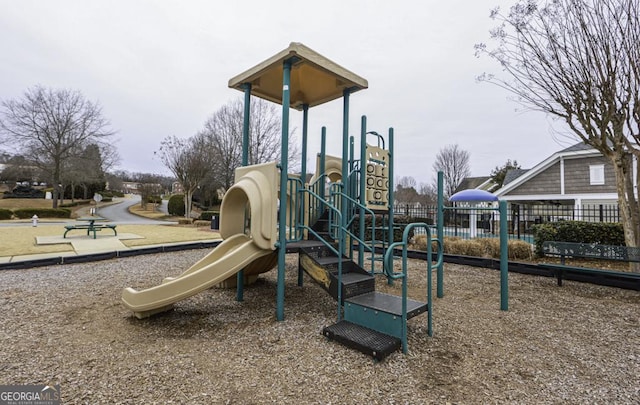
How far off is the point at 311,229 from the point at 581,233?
7.45 meters

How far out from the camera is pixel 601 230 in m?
7.57

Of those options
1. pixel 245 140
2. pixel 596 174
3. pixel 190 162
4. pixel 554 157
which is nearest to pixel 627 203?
pixel 245 140

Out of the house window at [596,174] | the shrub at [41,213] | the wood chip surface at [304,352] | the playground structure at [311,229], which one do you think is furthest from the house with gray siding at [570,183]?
the shrub at [41,213]

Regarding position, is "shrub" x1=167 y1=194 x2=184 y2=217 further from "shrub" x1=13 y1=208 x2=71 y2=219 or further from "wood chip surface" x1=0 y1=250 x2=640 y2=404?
"wood chip surface" x1=0 y1=250 x2=640 y2=404

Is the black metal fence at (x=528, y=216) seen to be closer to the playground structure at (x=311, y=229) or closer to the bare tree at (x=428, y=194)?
the playground structure at (x=311, y=229)

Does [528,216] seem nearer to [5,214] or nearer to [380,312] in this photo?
[380,312]

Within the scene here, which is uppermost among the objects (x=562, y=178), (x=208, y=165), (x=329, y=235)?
(x=208, y=165)

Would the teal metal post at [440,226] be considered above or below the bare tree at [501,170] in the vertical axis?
below

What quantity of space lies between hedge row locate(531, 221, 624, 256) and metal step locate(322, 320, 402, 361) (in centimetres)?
703

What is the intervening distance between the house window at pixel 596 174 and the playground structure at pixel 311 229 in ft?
39.8

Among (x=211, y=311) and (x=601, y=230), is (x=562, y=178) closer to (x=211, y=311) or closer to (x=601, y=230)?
(x=601, y=230)

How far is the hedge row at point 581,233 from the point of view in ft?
24.4

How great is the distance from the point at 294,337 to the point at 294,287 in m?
2.30

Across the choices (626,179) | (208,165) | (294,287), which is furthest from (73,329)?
(208,165)
